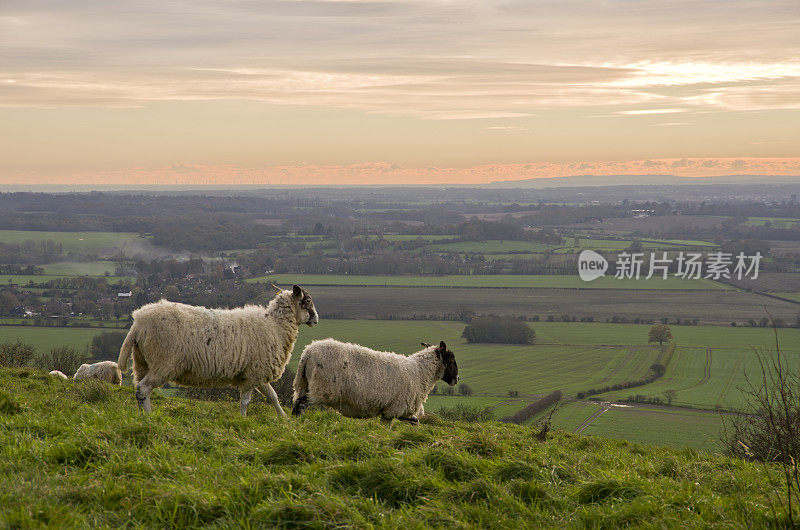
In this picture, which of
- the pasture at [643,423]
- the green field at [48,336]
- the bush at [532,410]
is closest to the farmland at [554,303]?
the green field at [48,336]

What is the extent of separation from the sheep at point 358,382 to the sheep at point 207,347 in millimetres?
785

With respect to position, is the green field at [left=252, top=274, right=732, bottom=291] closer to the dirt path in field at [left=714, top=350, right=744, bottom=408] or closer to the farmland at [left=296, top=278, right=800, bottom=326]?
the farmland at [left=296, top=278, right=800, bottom=326]

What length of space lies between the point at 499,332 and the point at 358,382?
74.2 m

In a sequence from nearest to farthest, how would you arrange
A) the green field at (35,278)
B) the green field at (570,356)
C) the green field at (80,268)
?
1. the green field at (570,356)
2. the green field at (35,278)
3. the green field at (80,268)

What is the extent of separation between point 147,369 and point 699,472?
10.3 meters

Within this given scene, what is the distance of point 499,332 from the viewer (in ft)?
283

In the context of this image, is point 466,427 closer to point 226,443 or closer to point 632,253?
point 226,443

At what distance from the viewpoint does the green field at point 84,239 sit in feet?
483

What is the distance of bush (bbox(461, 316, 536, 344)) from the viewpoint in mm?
85375

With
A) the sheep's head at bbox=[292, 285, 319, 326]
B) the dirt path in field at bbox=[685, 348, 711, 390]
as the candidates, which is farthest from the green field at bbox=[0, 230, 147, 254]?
the sheep's head at bbox=[292, 285, 319, 326]

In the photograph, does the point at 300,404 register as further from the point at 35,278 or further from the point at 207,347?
the point at 35,278

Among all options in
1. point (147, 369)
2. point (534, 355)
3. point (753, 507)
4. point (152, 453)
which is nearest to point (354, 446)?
point (152, 453)

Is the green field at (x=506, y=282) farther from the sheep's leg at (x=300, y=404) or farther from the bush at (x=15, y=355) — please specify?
the sheep's leg at (x=300, y=404)

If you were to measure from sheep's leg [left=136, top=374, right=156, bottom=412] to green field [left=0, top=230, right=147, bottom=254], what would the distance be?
14710 cm
